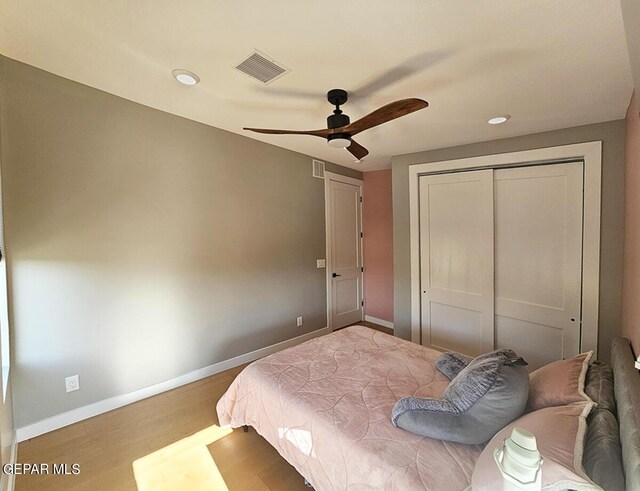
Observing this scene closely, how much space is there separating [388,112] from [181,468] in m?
2.47

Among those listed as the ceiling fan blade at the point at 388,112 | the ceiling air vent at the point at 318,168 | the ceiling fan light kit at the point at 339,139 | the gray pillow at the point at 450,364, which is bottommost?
the gray pillow at the point at 450,364

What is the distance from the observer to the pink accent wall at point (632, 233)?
1667 mm

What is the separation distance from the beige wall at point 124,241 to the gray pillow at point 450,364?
2.02m

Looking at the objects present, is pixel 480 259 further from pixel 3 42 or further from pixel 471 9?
pixel 3 42

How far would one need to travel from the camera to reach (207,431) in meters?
2.02

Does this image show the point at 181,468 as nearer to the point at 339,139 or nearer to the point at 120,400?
the point at 120,400

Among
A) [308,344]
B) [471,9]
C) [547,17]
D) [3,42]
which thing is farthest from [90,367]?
[547,17]

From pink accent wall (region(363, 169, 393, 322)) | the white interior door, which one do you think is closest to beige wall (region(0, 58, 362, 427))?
the white interior door

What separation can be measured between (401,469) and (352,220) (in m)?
3.53

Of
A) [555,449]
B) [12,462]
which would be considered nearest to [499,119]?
[555,449]

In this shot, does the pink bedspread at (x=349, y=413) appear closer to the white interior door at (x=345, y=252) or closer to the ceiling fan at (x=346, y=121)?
the ceiling fan at (x=346, y=121)

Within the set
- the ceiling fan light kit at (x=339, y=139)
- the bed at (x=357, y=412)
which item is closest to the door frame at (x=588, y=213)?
the bed at (x=357, y=412)

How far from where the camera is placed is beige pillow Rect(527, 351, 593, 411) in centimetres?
121

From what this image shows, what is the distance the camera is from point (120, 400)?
2260 millimetres
